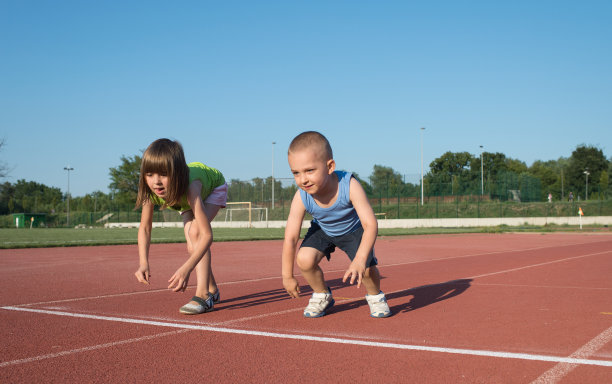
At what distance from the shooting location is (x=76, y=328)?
413cm

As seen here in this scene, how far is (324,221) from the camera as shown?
14.9 feet

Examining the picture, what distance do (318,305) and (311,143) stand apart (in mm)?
1425

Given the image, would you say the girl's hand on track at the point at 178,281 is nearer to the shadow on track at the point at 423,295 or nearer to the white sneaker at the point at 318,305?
the white sneaker at the point at 318,305

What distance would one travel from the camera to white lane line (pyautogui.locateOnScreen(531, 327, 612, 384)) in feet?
9.07

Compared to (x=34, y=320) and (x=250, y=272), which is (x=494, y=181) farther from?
(x=34, y=320)

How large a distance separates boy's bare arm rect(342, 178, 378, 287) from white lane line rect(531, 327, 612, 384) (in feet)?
4.39

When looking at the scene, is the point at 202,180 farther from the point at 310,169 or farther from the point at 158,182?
the point at 310,169

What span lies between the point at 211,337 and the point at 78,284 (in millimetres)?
3898

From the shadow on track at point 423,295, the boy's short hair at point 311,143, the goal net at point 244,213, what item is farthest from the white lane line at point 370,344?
the goal net at point 244,213

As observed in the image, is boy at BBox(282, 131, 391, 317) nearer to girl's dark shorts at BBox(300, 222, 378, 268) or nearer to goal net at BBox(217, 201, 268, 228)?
girl's dark shorts at BBox(300, 222, 378, 268)

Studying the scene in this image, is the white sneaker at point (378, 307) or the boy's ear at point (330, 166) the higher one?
the boy's ear at point (330, 166)

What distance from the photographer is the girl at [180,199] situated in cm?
421

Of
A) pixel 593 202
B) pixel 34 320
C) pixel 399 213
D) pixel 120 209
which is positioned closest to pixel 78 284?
pixel 34 320

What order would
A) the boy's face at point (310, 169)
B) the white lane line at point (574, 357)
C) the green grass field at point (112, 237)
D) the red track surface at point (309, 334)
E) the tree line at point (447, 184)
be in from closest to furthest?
the white lane line at point (574, 357) < the red track surface at point (309, 334) < the boy's face at point (310, 169) < the green grass field at point (112, 237) < the tree line at point (447, 184)
